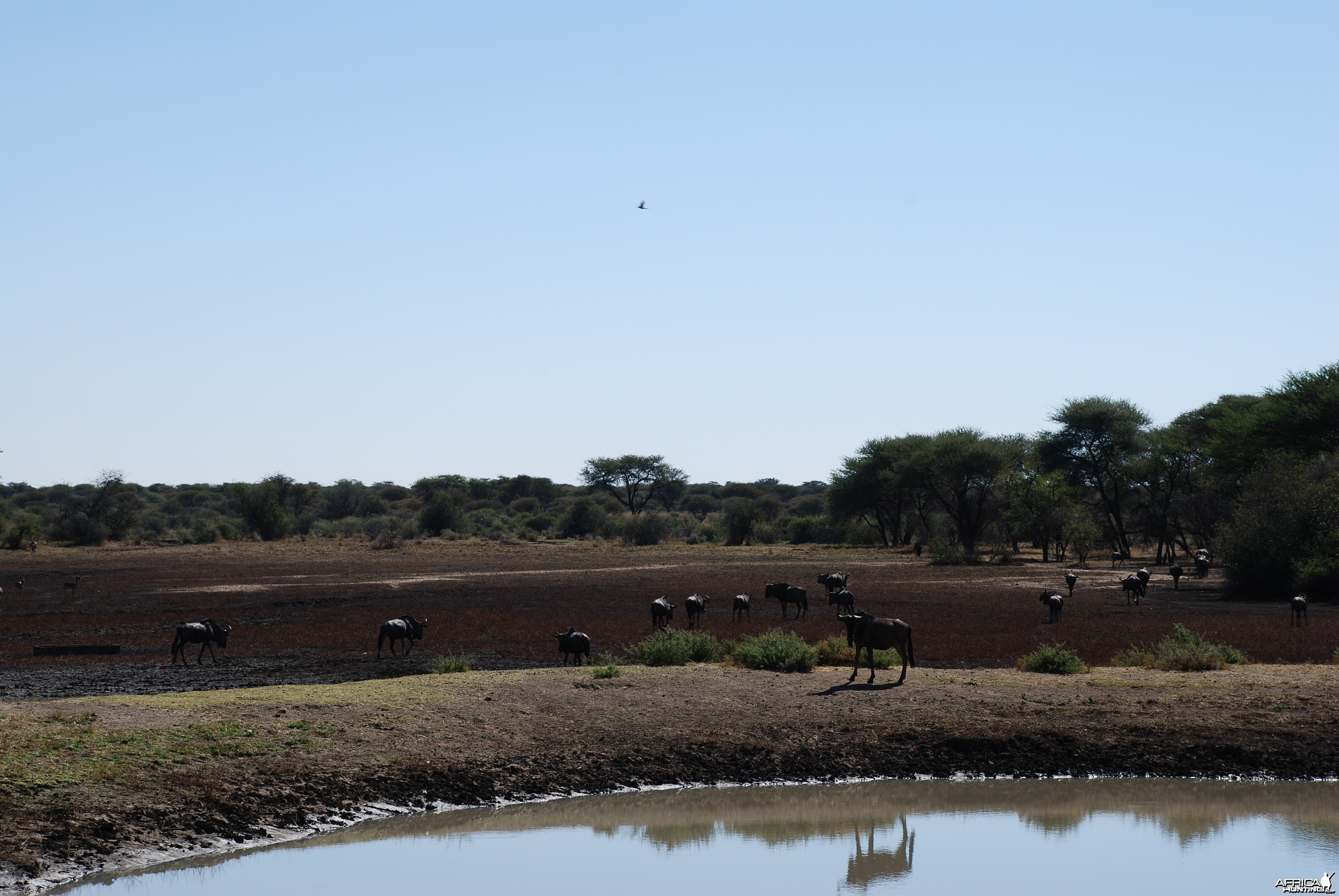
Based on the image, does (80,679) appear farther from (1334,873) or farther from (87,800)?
(1334,873)

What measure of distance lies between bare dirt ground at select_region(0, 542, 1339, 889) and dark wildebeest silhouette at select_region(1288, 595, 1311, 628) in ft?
1.77

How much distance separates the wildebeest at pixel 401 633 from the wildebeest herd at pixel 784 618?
0.02 m

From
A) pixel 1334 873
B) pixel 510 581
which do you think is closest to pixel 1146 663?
pixel 1334 873

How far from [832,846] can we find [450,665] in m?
10.2

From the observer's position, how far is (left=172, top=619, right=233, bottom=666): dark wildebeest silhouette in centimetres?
2400

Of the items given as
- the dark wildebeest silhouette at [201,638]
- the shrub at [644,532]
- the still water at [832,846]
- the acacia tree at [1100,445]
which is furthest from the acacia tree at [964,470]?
the still water at [832,846]

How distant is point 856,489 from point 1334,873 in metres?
91.5

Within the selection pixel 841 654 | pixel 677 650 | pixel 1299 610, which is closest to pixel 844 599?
pixel 841 654

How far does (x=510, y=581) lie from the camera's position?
52.1 m

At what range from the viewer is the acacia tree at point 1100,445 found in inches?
3310

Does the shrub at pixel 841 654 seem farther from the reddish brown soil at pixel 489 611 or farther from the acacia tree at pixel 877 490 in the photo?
the acacia tree at pixel 877 490

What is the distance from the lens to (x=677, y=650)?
70.6ft

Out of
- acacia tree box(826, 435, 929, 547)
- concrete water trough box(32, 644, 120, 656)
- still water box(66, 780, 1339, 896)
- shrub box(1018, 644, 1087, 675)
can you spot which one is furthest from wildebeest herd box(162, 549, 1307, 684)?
acacia tree box(826, 435, 929, 547)

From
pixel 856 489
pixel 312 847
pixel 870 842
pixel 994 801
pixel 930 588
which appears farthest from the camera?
pixel 856 489
